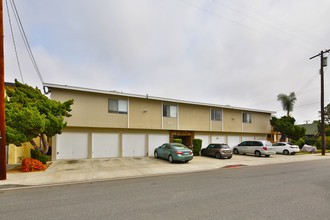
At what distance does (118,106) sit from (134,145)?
387 centimetres

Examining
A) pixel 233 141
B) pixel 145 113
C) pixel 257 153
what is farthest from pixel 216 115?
pixel 145 113

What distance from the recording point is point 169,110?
21406mm

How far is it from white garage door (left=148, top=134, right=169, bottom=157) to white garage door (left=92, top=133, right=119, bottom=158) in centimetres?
322

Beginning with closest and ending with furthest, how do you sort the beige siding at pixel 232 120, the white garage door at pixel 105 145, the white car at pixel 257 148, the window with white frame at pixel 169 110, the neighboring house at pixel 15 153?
1. the neighboring house at pixel 15 153
2. the white garage door at pixel 105 145
3. the window with white frame at pixel 169 110
4. the white car at pixel 257 148
5. the beige siding at pixel 232 120

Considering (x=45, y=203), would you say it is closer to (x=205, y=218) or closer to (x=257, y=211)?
(x=205, y=218)

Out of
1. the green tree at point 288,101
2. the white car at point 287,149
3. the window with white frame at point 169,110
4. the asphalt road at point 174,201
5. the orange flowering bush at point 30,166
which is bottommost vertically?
the white car at point 287,149

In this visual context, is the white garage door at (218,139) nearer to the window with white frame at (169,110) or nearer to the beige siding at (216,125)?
the beige siding at (216,125)

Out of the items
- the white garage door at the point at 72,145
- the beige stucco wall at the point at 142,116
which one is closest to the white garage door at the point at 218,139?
the beige stucco wall at the point at 142,116

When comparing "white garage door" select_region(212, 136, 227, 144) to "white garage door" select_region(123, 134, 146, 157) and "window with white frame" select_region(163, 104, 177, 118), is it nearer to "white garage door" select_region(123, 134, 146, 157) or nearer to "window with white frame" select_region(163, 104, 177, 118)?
"window with white frame" select_region(163, 104, 177, 118)

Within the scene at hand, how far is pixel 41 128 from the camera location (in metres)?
11.7

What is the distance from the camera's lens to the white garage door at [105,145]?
17875 millimetres

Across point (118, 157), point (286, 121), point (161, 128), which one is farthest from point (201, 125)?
point (286, 121)

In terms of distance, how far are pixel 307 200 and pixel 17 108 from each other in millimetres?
13817

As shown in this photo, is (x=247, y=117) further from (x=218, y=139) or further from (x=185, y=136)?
(x=185, y=136)
